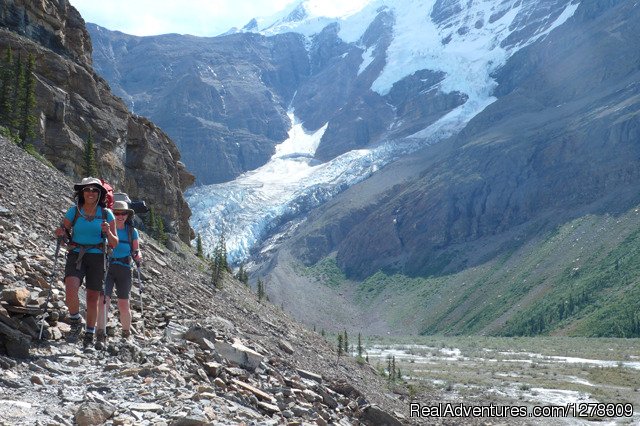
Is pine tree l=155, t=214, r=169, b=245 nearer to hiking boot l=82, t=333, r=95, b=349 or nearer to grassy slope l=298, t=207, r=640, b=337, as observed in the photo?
hiking boot l=82, t=333, r=95, b=349

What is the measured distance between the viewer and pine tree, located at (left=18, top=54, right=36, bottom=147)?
1593 inches

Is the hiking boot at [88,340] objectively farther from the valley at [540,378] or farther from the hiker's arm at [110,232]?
the valley at [540,378]

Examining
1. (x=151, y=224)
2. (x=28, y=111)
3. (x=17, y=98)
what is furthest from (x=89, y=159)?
(x=151, y=224)

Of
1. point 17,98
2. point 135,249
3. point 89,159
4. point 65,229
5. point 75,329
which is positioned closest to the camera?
point 65,229

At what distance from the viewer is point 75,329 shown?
11188 millimetres

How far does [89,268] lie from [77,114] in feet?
135

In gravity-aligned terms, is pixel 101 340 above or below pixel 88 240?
below

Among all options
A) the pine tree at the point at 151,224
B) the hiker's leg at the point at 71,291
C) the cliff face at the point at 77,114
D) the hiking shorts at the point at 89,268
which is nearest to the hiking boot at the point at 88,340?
the hiker's leg at the point at 71,291

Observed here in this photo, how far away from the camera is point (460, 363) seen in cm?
6594

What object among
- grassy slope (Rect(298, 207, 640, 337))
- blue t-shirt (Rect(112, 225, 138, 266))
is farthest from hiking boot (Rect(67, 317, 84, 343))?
grassy slope (Rect(298, 207, 640, 337))

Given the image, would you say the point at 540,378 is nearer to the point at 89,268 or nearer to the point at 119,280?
the point at 119,280

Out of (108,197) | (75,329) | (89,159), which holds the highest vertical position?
(89,159)

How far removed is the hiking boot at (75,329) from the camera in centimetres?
1084

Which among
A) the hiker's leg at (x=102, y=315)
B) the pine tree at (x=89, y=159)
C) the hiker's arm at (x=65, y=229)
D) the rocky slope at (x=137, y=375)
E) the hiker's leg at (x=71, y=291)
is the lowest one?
the rocky slope at (x=137, y=375)
